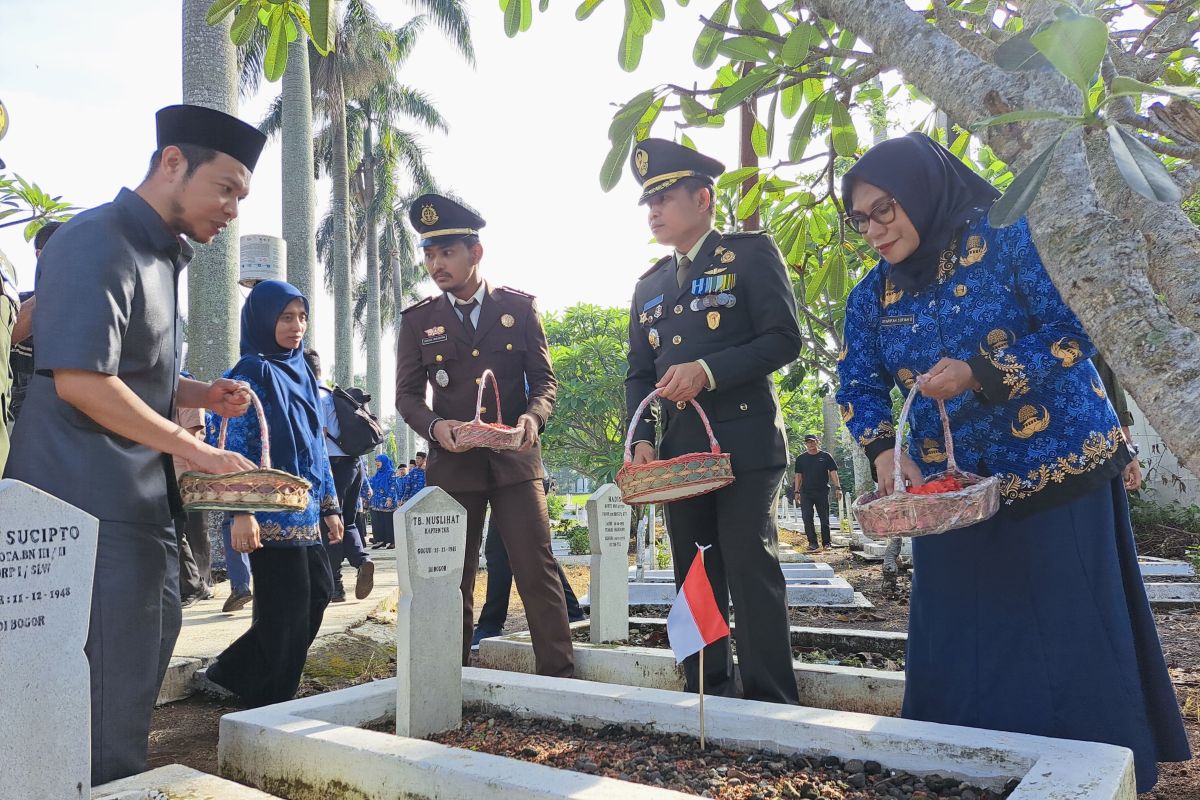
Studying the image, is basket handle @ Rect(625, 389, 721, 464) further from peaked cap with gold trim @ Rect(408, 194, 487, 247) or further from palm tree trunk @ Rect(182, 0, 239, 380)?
palm tree trunk @ Rect(182, 0, 239, 380)

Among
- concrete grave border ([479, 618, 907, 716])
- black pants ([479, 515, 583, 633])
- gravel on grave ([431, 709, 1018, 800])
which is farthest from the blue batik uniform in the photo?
black pants ([479, 515, 583, 633])

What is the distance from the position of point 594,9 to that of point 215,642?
396cm

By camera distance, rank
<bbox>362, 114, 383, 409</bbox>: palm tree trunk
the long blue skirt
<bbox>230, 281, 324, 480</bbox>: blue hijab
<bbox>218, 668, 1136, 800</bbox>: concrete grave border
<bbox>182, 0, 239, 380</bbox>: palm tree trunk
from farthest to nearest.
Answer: <bbox>362, 114, 383, 409</bbox>: palm tree trunk, <bbox>182, 0, 239, 380</bbox>: palm tree trunk, <bbox>230, 281, 324, 480</bbox>: blue hijab, the long blue skirt, <bbox>218, 668, 1136, 800</bbox>: concrete grave border

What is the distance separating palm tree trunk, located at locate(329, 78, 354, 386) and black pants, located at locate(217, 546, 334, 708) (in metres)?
18.2

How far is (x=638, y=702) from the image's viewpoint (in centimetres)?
276

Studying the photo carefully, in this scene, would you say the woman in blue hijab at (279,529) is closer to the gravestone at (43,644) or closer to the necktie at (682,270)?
the gravestone at (43,644)

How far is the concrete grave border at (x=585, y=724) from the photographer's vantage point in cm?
196

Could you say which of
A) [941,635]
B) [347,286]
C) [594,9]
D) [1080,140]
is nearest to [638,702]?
[941,635]

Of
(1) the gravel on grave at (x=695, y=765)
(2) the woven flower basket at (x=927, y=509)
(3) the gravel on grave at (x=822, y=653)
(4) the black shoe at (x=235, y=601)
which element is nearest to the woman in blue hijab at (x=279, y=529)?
(1) the gravel on grave at (x=695, y=765)

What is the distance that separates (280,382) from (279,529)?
645 millimetres

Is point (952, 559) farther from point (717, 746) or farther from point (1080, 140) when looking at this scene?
point (1080, 140)

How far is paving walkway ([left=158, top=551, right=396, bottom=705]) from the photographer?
3961 mm

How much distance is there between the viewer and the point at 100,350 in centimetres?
204

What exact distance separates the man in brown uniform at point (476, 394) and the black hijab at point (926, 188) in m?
1.78
